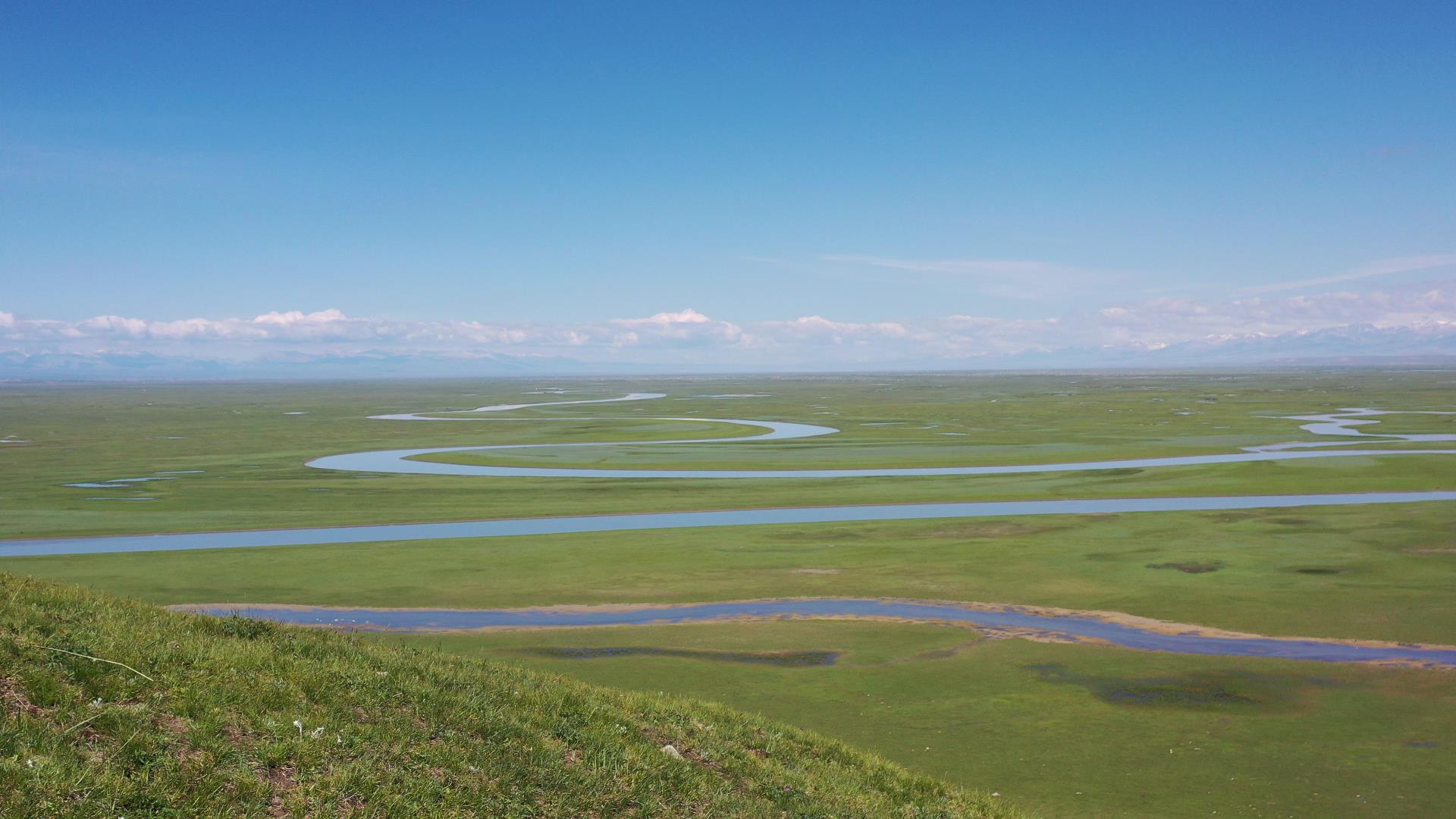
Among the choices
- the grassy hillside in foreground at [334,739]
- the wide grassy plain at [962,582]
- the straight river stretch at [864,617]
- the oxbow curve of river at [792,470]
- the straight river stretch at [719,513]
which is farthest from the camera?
the oxbow curve of river at [792,470]

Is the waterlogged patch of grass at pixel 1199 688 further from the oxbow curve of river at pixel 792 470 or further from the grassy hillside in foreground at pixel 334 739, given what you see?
the oxbow curve of river at pixel 792 470

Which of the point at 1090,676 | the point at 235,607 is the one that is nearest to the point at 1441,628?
the point at 1090,676

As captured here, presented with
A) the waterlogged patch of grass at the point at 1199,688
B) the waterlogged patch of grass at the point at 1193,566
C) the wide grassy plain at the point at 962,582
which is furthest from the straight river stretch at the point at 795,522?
the waterlogged patch of grass at the point at 1193,566

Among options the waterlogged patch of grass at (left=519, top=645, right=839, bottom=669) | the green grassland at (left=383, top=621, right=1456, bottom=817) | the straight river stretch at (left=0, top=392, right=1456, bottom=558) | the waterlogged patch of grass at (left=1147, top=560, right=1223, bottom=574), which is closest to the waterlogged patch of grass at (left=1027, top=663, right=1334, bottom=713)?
the green grassland at (left=383, top=621, right=1456, bottom=817)

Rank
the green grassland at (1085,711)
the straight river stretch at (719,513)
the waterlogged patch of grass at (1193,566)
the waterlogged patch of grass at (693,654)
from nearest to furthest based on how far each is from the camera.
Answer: the green grassland at (1085,711)
the waterlogged patch of grass at (693,654)
the waterlogged patch of grass at (1193,566)
the straight river stretch at (719,513)

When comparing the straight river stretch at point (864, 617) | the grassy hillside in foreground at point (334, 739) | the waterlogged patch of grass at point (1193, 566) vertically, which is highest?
the grassy hillside in foreground at point (334, 739)

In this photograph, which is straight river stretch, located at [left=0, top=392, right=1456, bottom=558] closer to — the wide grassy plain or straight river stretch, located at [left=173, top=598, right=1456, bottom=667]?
the wide grassy plain

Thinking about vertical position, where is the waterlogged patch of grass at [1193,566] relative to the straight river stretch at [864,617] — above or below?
above

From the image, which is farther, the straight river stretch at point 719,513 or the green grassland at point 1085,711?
the straight river stretch at point 719,513
